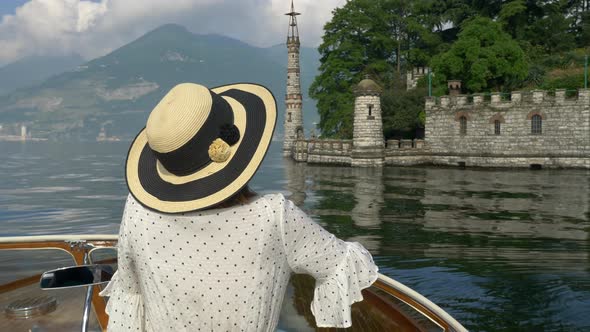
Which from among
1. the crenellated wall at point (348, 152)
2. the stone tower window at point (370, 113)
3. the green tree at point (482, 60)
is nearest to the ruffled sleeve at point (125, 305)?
the crenellated wall at point (348, 152)

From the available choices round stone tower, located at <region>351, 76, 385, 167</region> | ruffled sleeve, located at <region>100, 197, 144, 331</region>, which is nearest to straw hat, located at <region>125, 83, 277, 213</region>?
ruffled sleeve, located at <region>100, 197, 144, 331</region>

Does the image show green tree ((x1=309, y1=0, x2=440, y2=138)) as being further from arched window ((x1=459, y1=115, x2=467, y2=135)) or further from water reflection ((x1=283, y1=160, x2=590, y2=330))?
water reflection ((x1=283, y1=160, x2=590, y2=330))

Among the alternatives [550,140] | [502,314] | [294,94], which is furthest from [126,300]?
[294,94]

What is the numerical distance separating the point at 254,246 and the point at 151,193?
1.38ft

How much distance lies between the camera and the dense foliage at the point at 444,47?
34062mm

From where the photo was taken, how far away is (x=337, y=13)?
43.1 metres

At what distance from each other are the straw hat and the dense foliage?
3407 centimetres

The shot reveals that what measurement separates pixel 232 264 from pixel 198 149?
0.44 m

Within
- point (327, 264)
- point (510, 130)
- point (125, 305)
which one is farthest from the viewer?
point (510, 130)

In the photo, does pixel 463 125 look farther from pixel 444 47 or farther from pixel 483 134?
pixel 444 47

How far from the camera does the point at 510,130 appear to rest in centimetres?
3034

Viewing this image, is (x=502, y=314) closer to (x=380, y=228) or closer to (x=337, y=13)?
(x=380, y=228)

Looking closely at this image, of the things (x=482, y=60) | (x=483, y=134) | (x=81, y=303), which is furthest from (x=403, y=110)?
(x=81, y=303)

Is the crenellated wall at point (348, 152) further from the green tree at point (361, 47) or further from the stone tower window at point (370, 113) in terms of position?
the green tree at point (361, 47)
